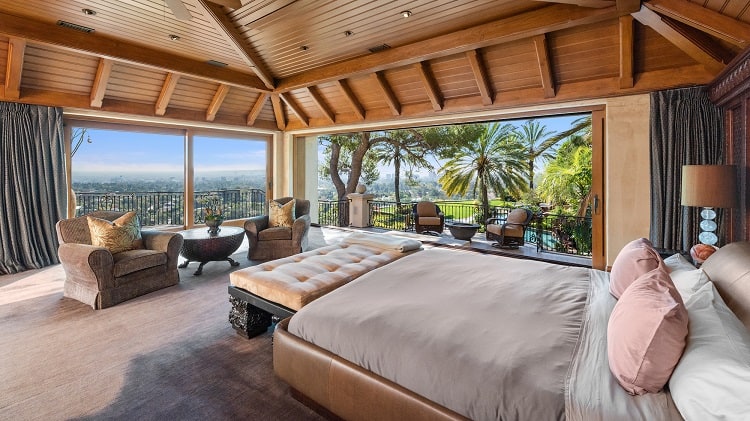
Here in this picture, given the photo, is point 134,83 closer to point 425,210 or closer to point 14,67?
point 14,67

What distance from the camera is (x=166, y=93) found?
225 inches

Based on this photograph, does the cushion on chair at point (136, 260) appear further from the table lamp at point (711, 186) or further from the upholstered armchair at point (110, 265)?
the table lamp at point (711, 186)

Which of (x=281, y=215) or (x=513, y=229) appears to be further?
(x=513, y=229)

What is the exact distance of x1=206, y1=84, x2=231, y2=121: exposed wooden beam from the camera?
20.5 ft

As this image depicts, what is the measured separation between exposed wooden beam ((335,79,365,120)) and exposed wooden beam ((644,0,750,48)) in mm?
4311

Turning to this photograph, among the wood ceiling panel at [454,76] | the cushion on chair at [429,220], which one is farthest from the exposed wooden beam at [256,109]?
the cushion on chair at [429,220]

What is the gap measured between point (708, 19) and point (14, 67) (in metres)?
7.19

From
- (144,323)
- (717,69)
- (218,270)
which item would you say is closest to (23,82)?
(218,270)

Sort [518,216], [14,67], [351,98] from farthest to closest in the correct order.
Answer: [518,216] → [351,98] → [14,67]

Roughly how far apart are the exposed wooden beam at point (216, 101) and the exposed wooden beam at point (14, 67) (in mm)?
2529

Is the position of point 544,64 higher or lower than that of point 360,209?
higher

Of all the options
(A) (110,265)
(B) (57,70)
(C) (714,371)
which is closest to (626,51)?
(C) (714,371)

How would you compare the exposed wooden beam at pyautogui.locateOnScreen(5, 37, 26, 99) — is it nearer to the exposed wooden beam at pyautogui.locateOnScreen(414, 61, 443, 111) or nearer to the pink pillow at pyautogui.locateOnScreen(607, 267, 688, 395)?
the exposed wooden beam at pyautogui.locateOnScreen(414, 61, 443, 111)

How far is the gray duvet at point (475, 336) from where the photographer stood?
4.06ft
